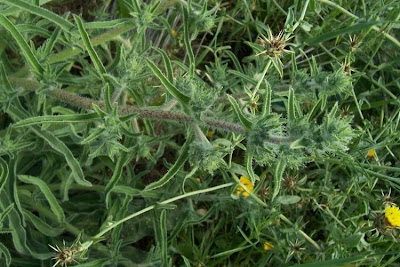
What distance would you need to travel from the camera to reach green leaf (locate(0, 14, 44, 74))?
2.33 m

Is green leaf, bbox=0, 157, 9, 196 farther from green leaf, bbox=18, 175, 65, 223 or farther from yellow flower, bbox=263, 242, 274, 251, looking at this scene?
yellow flower, bbox=263, 242, 274, 251

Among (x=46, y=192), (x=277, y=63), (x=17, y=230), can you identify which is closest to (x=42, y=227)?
(x=17, y=230)

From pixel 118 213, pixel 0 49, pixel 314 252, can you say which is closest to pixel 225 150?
pixel 118 213

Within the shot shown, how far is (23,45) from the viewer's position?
2357mm

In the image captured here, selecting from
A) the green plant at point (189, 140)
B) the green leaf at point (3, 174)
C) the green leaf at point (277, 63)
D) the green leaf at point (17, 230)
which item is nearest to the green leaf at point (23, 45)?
the green plant at point (189, 140)

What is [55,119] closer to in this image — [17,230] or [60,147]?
[60,147]

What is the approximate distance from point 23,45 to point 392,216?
205 centimetres

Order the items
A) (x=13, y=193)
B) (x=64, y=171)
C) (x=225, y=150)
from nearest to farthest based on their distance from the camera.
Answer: (x=225, y=150), (x=13, y=193), (x=64, y=171)

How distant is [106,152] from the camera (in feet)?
8.30

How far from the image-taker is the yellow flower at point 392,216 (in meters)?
2.80

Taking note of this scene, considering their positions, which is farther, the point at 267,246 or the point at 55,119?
the point at 267,246

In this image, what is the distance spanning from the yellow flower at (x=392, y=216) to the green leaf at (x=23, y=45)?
1927 millimetres

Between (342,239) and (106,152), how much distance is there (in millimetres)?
1325

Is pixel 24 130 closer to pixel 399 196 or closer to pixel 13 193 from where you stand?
pixel 13 193
